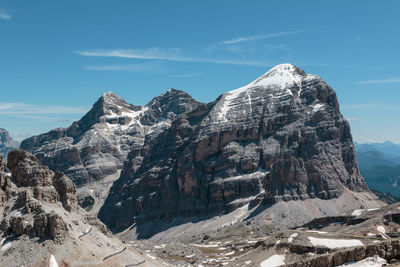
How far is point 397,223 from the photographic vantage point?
18550 centimetres

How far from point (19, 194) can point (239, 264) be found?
218 ft

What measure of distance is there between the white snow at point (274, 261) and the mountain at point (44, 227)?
103ft

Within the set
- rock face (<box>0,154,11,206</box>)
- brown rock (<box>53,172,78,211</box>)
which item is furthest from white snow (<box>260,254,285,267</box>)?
rock face (<box>0,154,11,206</box>)

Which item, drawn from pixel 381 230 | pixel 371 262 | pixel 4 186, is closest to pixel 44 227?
pixel 4 186

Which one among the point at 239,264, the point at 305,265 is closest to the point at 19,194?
the point at 239,264

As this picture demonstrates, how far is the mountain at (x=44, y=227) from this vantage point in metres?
97.7

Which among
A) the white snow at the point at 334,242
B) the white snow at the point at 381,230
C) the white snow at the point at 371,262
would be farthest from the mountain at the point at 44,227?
the white snow at the point at 381,230

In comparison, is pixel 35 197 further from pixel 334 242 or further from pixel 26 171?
pixel 334 242

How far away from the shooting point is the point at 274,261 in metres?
134

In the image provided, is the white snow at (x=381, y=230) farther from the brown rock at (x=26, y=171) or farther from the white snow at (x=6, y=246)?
the white snow at (x=6, y=246)

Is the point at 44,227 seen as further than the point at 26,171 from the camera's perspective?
No

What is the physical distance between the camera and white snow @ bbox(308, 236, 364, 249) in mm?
132750

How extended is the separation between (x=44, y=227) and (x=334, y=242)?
255 feet

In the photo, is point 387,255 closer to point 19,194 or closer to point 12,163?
point 19,194
